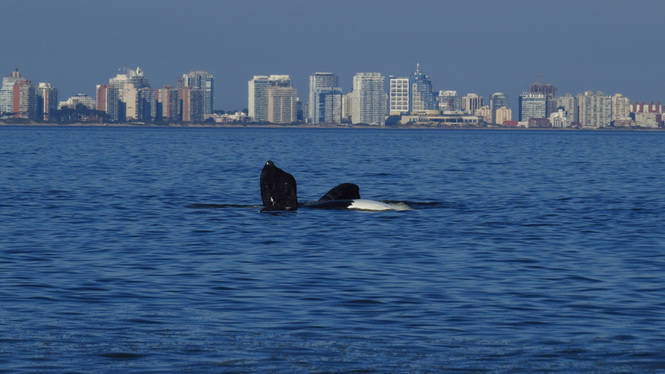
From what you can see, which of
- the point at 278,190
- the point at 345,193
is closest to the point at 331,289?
the point at 278,190

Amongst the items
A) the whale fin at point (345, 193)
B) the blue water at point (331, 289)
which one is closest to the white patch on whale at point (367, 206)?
the whale fin at point (345, 193)

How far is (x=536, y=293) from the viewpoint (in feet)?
52.4

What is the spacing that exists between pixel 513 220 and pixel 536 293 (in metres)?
12.9

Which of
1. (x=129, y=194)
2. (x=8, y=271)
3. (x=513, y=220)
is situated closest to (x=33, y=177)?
(x=129, y=194)

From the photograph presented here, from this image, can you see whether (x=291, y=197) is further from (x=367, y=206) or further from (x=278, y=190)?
(x=367, y=206)

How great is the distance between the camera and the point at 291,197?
29500mm

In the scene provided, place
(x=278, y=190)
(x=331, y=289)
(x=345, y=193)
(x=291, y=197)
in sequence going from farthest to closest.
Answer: (x=345, y=193)
(x=291, y=197)
(x=278, y=190)
(x=331, y=289)

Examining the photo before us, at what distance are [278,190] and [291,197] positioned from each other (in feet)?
1.45

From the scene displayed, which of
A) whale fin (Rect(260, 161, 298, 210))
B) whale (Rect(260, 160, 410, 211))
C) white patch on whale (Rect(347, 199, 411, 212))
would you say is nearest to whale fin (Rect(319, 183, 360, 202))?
whale (Rect(260, 160, 410, 211))

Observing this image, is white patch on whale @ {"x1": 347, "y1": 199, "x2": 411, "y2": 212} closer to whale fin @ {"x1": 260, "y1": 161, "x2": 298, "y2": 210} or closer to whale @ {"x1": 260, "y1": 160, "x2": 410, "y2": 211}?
whale @ {"x1": 260, "y1": 160, "x2": 410, "y2": 211}

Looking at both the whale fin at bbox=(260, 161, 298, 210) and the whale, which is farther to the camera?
the whale

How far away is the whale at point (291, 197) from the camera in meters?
28.6

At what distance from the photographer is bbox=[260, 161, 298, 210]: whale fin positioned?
2848 centimetres

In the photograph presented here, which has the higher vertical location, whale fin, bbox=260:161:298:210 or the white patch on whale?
whale fin, bbox=260:161:298:210
